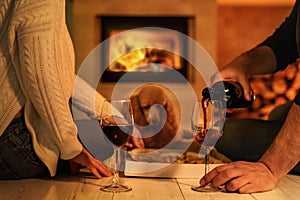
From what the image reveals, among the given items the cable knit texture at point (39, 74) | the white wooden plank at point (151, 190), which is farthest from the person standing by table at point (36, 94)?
the white wooden plank at point (151, 190)

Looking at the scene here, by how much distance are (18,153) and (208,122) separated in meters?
0.60

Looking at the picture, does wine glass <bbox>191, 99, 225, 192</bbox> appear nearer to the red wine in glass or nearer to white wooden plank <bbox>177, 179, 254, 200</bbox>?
white wooden plank <bbox>177, 179, 254, 200</bbox>

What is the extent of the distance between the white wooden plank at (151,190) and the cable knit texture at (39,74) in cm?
20

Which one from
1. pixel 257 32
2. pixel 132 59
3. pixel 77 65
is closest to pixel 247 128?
pixel 132 59

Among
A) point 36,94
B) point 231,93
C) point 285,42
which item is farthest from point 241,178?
point 285,42

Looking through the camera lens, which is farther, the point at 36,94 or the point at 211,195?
the point at 36,94

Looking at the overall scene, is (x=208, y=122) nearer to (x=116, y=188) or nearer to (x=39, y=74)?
(x=116, y=188)

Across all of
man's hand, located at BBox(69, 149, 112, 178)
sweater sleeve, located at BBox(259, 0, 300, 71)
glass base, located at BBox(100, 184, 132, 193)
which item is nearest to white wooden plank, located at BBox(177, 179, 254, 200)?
glass base, located at BBox(100, 184, 132, 193)

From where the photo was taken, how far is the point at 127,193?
1.30 metres

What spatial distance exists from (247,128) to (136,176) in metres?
0.56

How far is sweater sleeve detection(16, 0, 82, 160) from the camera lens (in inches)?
55.2

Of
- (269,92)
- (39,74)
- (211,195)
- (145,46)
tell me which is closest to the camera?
(211,195)

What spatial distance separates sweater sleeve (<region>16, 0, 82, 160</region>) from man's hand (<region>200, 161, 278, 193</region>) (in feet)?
1.35

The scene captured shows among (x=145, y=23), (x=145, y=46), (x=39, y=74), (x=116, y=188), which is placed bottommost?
(x=116, y=188)
